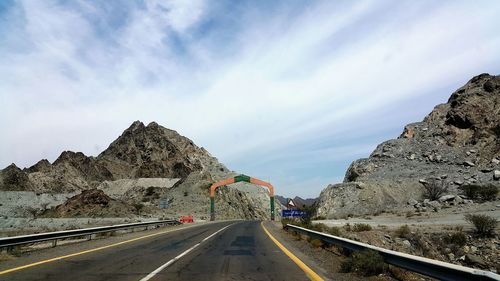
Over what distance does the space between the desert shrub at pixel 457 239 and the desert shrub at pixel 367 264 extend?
16197mm

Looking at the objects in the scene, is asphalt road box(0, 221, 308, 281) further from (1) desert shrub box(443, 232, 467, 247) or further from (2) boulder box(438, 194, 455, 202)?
(2) boulder box(438, 194, 455, 202)

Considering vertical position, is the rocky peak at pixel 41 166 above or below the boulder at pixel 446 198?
above

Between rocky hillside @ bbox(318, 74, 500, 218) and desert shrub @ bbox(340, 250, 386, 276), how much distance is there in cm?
5098

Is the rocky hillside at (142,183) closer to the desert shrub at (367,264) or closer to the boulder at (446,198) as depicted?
the boulder at (446,198)

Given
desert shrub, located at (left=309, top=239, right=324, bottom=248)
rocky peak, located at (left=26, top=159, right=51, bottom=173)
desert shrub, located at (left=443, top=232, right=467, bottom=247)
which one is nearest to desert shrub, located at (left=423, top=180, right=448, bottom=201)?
desert shrub, located at (left=443, top=232, right=467, bottom=247)

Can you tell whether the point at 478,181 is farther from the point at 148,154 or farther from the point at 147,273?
the point at 148,154

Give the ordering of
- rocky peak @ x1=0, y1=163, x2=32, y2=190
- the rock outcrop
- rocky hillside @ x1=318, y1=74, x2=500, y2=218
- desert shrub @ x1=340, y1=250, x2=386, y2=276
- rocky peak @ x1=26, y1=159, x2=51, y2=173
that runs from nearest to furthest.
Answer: desert shrub @ x1=340, y1=250, x2=386, y2=276
rocky hillside @ x1=318, y1=74, x2=500, y2=218
the rock outcrop
rocky peak @ x1=0, y1=163, x2=32, y2=190
rocky peak @ x1=26, y1=159, x2=51, y2=173

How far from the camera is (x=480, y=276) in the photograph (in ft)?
20.9

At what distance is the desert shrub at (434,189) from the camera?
57.7m

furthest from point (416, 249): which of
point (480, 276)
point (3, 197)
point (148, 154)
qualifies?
point (148, 154)

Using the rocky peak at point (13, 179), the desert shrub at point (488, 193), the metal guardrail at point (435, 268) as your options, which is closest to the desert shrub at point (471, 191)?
the desert shrub at point (488, 193)

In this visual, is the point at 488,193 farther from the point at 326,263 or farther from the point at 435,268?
the point at 435,268

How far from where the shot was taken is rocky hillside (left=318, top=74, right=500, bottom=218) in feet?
209

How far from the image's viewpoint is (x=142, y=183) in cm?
15438
